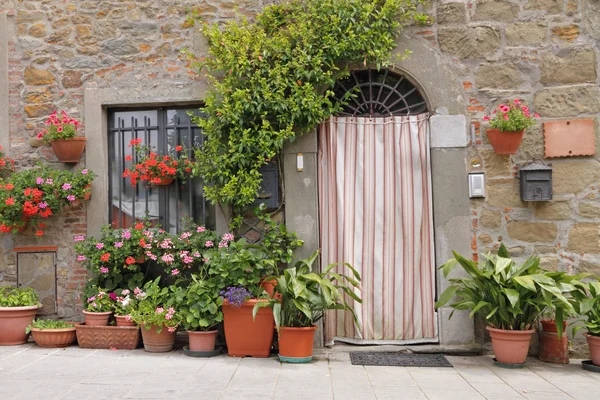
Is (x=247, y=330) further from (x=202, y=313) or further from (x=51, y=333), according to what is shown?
(x=51, y=333)

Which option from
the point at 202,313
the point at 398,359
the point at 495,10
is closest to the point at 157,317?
the point at 202,313

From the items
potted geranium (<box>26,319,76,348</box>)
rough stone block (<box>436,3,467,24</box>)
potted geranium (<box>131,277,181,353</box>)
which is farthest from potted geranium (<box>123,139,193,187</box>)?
rough stone block (<box>436,3,467,24</box>)

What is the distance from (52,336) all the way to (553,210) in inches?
200

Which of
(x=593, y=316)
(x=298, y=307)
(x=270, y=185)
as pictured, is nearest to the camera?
(x=298, y=307)

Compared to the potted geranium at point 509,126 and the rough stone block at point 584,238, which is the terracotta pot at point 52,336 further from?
the rough stone block at point 584,238

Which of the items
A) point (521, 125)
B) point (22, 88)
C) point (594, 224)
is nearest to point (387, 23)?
point (521, 125)

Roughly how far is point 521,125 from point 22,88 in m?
5.12

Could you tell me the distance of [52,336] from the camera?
5.77 meters

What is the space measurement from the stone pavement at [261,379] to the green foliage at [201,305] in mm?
325

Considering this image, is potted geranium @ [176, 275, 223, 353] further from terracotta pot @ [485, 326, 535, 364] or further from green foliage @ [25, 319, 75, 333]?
terracotta pot @ [485, 326, 535, 364]

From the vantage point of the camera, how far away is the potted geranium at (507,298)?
498cm

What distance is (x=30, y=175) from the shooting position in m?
5.94

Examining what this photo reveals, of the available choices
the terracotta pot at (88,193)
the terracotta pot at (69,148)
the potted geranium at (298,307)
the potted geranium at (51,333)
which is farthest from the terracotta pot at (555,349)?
the terracotta pot at (69,148)

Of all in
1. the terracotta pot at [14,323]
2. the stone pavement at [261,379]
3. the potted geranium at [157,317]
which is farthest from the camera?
the terracotta pot at [14,323]
